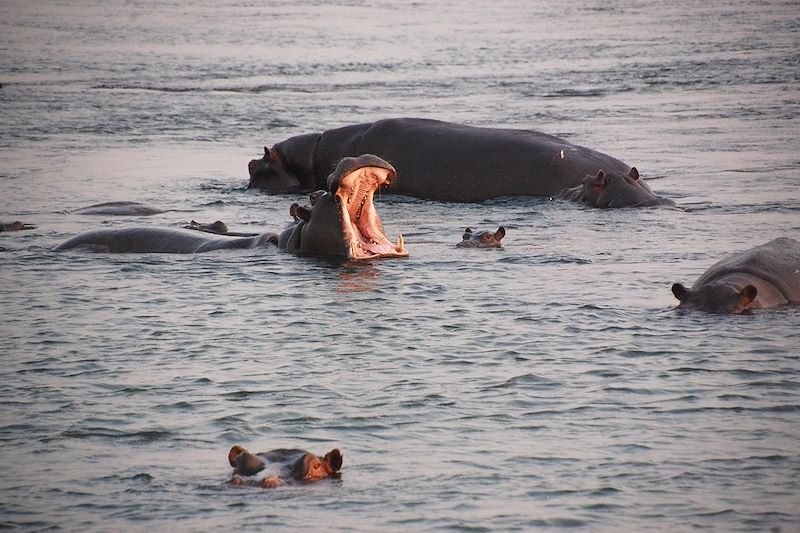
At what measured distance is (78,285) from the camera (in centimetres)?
1176

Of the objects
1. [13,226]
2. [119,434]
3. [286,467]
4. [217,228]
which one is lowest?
[119,434]

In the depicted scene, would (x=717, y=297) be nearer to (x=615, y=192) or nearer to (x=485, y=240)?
(x=485, y=240)

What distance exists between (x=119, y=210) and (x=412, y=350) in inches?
258

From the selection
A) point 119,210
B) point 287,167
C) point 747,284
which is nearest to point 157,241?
point 119,210

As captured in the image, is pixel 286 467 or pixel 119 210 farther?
pixel 119 210

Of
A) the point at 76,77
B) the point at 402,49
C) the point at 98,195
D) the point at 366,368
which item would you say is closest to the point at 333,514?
the point at 366,368

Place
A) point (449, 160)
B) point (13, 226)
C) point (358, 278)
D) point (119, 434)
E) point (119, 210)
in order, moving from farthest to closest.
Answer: point (449, 160)
point (119, 210)
point (13, 226)
point (358, 278)
point (119, 434)

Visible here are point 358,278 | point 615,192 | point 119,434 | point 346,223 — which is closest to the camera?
point 119,434

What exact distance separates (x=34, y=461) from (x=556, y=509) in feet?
9.09

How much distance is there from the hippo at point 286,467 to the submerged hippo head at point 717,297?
3719 millimetres

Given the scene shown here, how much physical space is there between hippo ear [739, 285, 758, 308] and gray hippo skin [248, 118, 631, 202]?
5.79 meters

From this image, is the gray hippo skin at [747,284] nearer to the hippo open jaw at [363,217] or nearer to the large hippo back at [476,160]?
the hippo open jaw at [363,217]

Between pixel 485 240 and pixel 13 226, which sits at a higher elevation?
pixel 485 240

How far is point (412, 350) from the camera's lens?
948 cm
